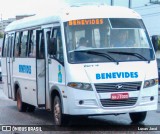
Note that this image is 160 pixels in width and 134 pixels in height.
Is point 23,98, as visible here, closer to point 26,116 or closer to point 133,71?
point 26,116

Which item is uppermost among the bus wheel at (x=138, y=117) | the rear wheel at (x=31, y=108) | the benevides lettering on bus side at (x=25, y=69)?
the benevides lettering on bus side at (x=25, y=69)

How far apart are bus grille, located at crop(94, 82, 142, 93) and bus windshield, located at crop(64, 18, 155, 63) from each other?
2.03 feet

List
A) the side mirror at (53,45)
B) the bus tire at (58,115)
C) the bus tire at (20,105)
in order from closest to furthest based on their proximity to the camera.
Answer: the bus tire at (58,115) → the side mirror at (53,45) → the bus tire at (20,105)

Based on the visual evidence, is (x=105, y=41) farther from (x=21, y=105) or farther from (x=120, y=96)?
(x=21, y=105)

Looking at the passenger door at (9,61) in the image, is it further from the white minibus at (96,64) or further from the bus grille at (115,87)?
the bus grille at (115,87)

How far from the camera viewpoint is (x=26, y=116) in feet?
49.2

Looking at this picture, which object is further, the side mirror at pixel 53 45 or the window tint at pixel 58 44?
the side mirror at pixel 53 45

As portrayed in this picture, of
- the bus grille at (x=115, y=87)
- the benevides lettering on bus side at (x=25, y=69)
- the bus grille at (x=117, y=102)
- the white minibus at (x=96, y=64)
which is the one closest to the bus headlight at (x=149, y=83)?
the white minibus at (x=96, y=64)

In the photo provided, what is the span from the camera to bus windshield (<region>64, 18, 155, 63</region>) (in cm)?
1149

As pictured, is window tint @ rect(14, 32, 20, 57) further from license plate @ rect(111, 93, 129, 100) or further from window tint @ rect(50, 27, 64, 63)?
license plate @ rect(111, 93, 129, 100)

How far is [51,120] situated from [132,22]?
3555 millimetres

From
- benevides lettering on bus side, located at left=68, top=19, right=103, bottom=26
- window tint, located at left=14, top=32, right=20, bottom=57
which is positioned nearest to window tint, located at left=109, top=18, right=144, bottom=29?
benevides lettering on bus side, located at left=68, top=19, right=103, bottom=26

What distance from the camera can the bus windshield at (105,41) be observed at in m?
11.5

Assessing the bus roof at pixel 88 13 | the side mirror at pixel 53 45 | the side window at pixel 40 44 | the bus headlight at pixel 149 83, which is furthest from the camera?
the side window at pixel 40 44
